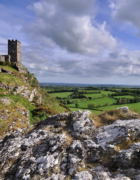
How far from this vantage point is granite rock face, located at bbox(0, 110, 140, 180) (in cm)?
456

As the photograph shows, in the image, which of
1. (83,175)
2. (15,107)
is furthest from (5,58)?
(83,175)

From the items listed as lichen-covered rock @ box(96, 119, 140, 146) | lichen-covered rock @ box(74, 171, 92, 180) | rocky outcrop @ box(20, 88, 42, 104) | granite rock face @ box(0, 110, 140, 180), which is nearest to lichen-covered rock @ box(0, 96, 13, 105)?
rocky outcrop @ box(20, 88, 42, 104)

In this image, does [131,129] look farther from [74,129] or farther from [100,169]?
[74,129]

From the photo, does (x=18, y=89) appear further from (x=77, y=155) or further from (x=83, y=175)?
(x=83, y=175)

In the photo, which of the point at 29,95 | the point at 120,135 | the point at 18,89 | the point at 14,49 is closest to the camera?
the point at 120,135

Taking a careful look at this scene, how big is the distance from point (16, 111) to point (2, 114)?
103 inches

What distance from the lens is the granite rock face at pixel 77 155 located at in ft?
15.0

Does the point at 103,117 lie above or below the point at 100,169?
above

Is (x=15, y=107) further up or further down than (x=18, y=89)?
further down

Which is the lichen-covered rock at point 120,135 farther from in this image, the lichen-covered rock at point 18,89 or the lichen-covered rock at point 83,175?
the lichen-covered rock at point 18,89

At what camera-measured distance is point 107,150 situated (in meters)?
5.28

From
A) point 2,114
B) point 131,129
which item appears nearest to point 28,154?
point 131,129

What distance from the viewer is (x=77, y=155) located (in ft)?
17.8

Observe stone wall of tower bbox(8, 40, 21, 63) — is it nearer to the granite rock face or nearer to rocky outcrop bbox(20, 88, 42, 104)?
rocky outcrop bbox(20, 88, 42, 104)
